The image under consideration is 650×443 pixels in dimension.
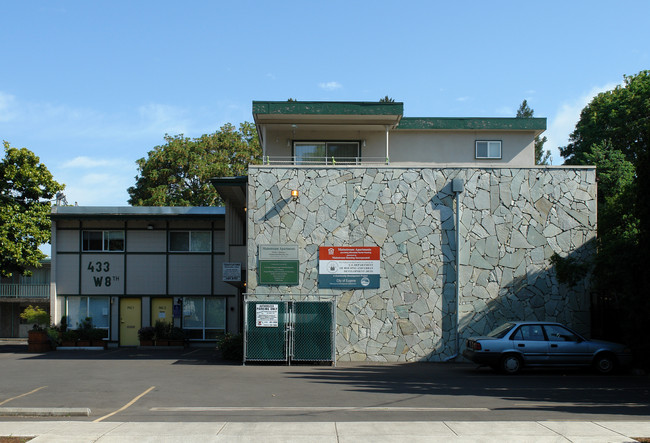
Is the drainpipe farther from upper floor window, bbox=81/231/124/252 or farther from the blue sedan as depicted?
upper floor window, bbox=81/231/124/252

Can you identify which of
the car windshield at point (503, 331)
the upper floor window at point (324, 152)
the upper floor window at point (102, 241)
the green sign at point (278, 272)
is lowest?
the car windshield at point (503, 331)

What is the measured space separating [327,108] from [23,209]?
64.5 ft

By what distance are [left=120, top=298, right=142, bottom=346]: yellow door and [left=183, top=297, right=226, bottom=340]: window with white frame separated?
2.22 m

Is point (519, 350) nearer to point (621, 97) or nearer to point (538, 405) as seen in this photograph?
point (538, 405)

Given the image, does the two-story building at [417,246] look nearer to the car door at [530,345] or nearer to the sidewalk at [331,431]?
the car door at [530,345]

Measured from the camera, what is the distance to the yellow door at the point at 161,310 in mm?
30875

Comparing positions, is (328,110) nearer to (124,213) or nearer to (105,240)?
(124,213)

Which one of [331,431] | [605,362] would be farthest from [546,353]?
[331,431]

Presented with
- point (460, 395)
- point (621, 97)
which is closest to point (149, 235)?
point (460, 395)

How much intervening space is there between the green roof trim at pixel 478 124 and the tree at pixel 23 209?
20.4 meters

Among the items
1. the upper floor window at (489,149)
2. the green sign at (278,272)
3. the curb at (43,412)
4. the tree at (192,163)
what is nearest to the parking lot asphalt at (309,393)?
the curb at (43,412)

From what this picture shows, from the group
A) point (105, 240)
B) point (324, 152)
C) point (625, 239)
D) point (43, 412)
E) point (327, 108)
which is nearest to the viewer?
point (43, 412)

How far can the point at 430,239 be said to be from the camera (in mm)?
22062

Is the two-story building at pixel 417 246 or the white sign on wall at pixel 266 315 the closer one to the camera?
the white sign on wall at pixel 266 315
